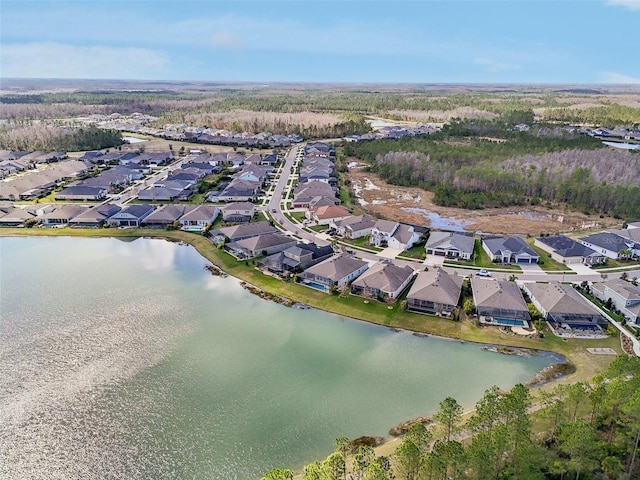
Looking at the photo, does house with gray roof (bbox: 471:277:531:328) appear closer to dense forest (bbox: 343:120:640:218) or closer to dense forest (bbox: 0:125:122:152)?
dense forest (bbox: 343:120:640:218)

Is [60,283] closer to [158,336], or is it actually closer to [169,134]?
[158,336]

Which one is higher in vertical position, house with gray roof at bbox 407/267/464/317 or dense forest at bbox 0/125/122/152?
dense forest at bbox 0/125/122/152

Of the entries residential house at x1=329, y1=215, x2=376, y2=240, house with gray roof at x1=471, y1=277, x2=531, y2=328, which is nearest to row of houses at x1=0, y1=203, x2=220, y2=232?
residential house at x1=329, y1=215, x2=376, y2=240

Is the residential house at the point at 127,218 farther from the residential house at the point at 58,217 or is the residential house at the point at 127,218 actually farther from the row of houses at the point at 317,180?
the row of houses at the point at 317,180

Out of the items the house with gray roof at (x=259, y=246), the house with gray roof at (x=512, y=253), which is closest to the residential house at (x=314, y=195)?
the house with gray roof at (x=259, y=246)

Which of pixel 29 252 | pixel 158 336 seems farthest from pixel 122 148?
pixel 158 336

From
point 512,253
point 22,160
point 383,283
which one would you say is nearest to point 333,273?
point 383,283

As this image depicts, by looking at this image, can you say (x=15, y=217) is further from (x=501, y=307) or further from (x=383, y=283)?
(x=501, y=307)
